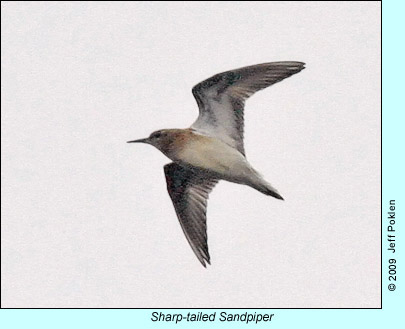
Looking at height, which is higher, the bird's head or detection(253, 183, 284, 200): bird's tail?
the bird's head

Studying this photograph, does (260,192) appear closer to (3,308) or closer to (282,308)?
(282,308)

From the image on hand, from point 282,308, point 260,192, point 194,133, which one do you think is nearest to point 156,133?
point 194,133

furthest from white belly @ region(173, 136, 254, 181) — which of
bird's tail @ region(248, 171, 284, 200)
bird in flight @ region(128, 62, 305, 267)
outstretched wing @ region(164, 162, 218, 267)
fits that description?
outstretched wing @ region(164, 162, 218, 267)

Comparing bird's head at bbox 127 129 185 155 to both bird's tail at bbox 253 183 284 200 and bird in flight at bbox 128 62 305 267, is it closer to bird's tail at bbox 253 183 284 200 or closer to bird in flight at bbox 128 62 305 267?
bird in flight at bbox 128 62 305 267

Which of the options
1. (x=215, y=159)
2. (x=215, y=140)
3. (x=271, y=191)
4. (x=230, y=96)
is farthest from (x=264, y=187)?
(x=230, y=96)

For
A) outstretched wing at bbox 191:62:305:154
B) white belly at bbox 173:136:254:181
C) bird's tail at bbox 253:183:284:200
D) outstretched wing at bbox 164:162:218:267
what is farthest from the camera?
outstretched wing at bbox 164:162:218:267

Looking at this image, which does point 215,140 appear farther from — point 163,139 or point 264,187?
point 264,187

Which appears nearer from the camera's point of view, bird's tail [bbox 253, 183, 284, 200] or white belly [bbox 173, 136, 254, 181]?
bird's tail [bbox 253, 183, 284, 200]
